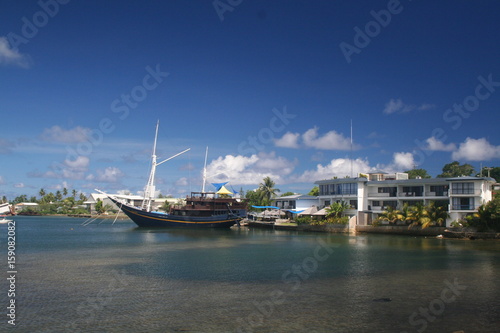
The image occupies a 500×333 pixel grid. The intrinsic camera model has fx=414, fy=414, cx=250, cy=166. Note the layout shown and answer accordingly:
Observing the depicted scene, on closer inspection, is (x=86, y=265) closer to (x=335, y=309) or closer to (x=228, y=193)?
(x=335, y=309)

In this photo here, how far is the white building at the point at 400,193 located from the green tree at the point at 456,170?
38415mm

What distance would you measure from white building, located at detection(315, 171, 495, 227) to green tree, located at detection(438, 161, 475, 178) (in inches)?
1512

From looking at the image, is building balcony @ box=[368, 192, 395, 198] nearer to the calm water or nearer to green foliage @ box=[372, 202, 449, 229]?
green foliage @ box=[372, 202, 449, 229]

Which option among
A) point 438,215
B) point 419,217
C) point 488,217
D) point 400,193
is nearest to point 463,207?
point 438,215

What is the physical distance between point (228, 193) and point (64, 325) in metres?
66.8

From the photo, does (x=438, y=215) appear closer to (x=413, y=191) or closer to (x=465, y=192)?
(x=465, y=192)

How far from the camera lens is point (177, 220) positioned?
75.7 m

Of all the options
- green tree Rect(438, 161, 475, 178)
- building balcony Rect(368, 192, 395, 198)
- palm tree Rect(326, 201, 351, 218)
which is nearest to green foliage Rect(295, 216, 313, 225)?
palm tree Rect(326, 201, 351, 218)

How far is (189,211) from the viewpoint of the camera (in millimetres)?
76812

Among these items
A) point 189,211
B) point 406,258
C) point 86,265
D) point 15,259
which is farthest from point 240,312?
point 189,211

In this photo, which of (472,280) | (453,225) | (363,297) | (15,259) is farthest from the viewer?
(453,225)

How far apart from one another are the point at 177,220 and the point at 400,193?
3924 cm

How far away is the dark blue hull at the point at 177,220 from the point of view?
74.4 meters

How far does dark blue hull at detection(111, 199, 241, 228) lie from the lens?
74.4 m
